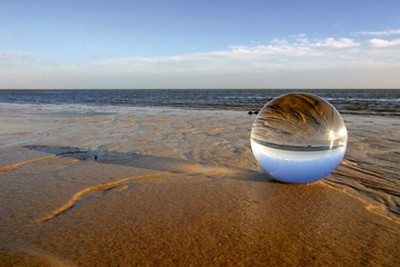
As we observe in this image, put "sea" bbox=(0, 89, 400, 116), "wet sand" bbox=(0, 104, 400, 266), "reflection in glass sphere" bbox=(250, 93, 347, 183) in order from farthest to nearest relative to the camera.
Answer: "sea" bbox=(0, 89, 400, 116), "reflection in glass sphere" bbox=(250, 93, 347, 183), "wet sand" bbox=(0, 104, 400, 266)

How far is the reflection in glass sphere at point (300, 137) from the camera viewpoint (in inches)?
144

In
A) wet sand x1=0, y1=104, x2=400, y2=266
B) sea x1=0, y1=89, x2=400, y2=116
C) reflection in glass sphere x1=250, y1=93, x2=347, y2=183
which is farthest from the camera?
sea x1=0, y1=89, x2=400, y2=116

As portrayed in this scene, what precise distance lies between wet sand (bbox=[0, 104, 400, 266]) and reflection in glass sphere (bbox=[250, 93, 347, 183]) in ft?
1.03

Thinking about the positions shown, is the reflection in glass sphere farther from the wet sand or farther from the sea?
the sea

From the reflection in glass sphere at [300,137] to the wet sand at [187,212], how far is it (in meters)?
0.31

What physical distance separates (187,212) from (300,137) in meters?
1.48

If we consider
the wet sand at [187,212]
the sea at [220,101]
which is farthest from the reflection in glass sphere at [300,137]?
the sea at [220,101]

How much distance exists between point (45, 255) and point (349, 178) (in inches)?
147

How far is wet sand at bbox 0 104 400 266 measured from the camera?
95.7 inches

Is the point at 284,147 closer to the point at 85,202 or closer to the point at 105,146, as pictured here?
the point at 85,202

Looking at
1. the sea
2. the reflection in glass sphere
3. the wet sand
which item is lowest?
the wet sand

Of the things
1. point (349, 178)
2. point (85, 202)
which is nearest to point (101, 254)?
point (85, 202)

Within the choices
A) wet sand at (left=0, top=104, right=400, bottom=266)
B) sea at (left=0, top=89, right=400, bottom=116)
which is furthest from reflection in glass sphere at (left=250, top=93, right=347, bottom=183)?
sea at (left=0, top=89, right=400, bottom=116)

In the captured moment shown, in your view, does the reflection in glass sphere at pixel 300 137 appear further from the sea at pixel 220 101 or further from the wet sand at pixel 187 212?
the sea at pixel 220 101
